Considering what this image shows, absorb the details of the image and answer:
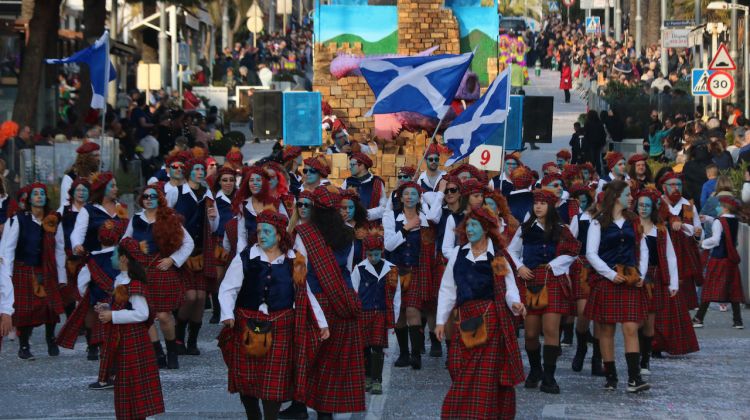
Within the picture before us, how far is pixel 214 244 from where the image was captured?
15727 mm

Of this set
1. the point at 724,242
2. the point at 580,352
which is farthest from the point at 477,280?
the point at 724,242

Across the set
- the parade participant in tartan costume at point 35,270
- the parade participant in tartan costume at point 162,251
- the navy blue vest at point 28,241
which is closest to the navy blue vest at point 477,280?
the parade participant in tartan costume at point 162,251

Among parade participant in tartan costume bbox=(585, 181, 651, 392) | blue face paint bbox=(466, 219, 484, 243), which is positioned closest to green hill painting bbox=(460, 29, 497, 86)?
parade participant in tartan costume bbox=(585, 181, 651, 392)

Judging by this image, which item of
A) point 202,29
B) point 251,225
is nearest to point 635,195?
point 251,225

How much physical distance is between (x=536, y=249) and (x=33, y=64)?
1753cm

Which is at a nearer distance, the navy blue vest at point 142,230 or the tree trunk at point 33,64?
the navy blue vest at point 142,230

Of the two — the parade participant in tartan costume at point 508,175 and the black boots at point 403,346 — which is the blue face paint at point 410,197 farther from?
the parade participant in tartan costume at point 508,175

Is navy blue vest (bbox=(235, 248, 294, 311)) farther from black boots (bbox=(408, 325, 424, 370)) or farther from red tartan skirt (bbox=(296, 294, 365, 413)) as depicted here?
black boots (bbox=(408, 325, 424, 370))

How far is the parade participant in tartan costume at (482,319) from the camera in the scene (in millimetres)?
10438

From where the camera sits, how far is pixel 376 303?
12.8 m

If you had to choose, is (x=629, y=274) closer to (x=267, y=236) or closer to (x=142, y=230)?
(x=267, y=236)

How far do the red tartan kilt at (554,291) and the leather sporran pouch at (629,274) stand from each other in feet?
1.60

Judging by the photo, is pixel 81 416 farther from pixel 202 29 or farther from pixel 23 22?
pixel 202 29

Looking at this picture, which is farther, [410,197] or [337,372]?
[410,197]
